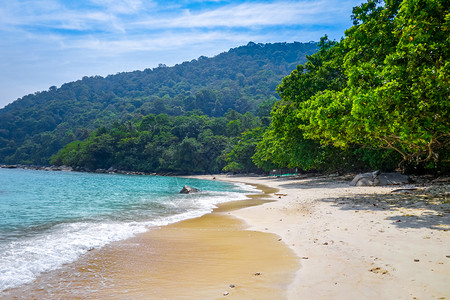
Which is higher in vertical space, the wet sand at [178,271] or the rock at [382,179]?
the wet sand at [178,271]

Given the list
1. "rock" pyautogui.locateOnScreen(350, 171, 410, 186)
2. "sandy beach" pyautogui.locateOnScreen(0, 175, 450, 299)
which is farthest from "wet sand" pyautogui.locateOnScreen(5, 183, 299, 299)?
→ "rock" pyautogui.locateOnScreen(350, 171, 410, 186)

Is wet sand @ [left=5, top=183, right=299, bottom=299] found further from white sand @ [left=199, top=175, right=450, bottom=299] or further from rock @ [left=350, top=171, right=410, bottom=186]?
rock @ [left=350, top=171, right=410, bottom=186]

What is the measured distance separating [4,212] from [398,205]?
16549 millimetres

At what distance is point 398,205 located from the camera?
35.5 ft

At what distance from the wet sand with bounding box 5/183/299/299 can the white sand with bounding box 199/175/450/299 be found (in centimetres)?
48

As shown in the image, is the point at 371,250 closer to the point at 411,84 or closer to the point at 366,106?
the point at 366,106

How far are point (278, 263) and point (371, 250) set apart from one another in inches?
74.9

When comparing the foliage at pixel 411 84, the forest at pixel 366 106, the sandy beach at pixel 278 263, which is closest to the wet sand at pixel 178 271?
the sandy beach at pixel 278 263

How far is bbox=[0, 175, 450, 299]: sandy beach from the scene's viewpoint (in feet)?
14.3

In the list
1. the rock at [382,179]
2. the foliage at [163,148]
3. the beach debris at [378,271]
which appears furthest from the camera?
the foliage at [163,148]

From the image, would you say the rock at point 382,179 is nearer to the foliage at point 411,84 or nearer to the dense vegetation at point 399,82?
the dense vegetation at point 399,82

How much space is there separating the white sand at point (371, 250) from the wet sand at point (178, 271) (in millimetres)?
480

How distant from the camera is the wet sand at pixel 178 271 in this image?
4555 mm

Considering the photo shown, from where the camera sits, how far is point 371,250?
598cm
